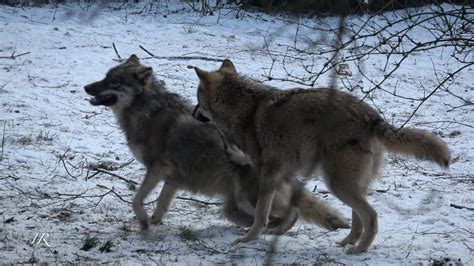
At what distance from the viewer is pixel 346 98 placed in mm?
6375

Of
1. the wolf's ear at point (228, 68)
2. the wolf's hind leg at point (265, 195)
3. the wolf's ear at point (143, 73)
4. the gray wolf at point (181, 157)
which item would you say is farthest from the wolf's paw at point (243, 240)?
the wolf's ear at point (143, 73)

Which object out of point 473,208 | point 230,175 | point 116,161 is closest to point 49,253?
point 230,175

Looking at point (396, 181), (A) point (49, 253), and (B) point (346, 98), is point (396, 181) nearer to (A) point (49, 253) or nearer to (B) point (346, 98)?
(B) point (346, 98)

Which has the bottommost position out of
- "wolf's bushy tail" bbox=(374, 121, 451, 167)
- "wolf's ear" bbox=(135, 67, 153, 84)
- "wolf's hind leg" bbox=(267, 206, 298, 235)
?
"wolf's hind leg" bbox=(267, 206, 298, 235)

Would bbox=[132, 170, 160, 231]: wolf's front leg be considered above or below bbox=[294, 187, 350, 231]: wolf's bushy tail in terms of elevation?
below

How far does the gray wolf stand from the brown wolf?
23 centimetres

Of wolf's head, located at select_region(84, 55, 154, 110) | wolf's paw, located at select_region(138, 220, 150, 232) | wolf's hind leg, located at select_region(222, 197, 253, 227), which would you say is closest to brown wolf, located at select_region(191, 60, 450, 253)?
wolf's hind leg, located at select_region(222, 197, 253, 227)

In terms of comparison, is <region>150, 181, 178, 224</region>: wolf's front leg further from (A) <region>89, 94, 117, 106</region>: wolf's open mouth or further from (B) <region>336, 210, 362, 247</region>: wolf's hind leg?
(B) <region>336, 210, 362, 247</region>: wolf's hind leg

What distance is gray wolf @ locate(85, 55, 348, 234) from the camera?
7.00 meters

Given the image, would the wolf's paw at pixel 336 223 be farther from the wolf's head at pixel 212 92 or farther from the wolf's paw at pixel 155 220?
the wolf's paw at pixel 155 220

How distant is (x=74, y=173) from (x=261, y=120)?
2893 mm

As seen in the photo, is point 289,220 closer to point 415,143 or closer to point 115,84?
point 415,143

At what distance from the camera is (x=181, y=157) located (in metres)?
7.17

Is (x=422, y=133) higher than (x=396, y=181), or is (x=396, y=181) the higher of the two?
(x=422, y=133)
